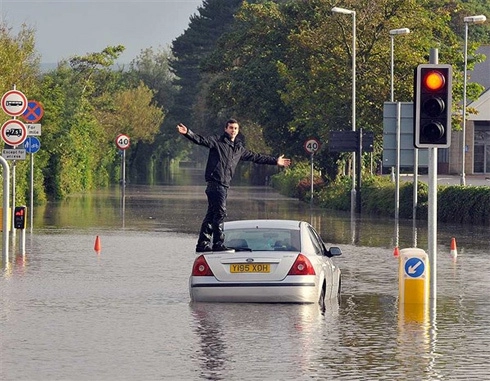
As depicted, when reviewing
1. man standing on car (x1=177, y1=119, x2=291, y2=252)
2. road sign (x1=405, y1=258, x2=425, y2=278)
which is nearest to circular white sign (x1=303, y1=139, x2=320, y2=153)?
man standing on car (x1=177, y1=119, x2=291, y2=252)

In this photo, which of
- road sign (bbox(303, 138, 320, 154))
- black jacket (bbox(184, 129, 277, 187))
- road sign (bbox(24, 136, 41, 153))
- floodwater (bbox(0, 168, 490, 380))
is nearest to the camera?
floodwater (bbox(0, 168, 490, 380))

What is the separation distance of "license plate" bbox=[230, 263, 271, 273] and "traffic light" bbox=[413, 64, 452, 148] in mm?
2583

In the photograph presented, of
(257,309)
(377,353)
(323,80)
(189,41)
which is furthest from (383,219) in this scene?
(189,41)

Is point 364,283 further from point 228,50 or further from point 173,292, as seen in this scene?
point 228,50

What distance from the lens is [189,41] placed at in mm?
139375

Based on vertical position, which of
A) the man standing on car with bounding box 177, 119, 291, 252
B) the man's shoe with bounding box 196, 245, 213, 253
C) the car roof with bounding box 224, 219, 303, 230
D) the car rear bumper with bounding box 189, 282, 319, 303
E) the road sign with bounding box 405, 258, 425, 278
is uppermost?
the man standing on car with bounding box 177, 119, 291, 252

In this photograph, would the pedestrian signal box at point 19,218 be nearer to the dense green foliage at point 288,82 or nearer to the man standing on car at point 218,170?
the man standing on car at point 218,170

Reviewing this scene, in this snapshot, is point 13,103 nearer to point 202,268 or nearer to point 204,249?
point 204,249

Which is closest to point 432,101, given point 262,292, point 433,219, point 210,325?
point 433,219

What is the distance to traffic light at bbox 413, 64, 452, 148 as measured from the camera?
57.5ft

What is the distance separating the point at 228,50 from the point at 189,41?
62.8 m

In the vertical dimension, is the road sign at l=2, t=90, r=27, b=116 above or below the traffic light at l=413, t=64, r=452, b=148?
above

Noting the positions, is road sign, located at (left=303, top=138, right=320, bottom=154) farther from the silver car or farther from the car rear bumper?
the car rear bumper

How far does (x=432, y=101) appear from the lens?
17.6m
